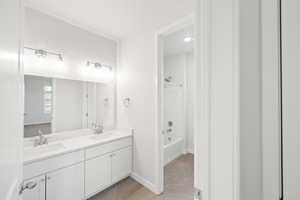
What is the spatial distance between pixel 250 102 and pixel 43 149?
2.19 meters

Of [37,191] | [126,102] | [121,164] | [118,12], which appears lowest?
[121,164]

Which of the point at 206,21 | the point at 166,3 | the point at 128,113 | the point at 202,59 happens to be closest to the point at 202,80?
the point at 202,59

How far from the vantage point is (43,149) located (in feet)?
5.57

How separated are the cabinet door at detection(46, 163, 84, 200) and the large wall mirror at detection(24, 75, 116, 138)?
2.34 feet

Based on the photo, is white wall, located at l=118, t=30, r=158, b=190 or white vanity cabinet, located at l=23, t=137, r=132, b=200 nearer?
white vanity cabinet, located at l=23, t=137, r=132, b=200

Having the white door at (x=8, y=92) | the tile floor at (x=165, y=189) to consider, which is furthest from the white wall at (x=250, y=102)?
the tile floor at (x=165, y=189)

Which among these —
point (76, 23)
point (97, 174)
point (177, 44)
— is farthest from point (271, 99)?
point (177, 44)

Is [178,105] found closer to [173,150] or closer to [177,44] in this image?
[173,150]

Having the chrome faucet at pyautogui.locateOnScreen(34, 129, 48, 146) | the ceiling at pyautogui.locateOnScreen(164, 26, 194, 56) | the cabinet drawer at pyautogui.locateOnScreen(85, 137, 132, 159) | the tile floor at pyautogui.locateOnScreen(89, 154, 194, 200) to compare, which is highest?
the ceiling at pyautogui.locateOnScreen(164, 26, 194, 56)

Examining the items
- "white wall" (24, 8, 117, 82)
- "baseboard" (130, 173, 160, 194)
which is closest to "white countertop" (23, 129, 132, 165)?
"baseboard" (130, 173, 160, 194)

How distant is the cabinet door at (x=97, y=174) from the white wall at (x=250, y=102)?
1.84 meters

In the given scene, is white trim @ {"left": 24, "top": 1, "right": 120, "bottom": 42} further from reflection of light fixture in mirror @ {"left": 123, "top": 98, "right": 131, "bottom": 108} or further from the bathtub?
the bathtub

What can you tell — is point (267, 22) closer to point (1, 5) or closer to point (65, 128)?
point (1, 5)

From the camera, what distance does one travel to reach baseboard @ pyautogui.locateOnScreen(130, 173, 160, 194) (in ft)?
6.68
